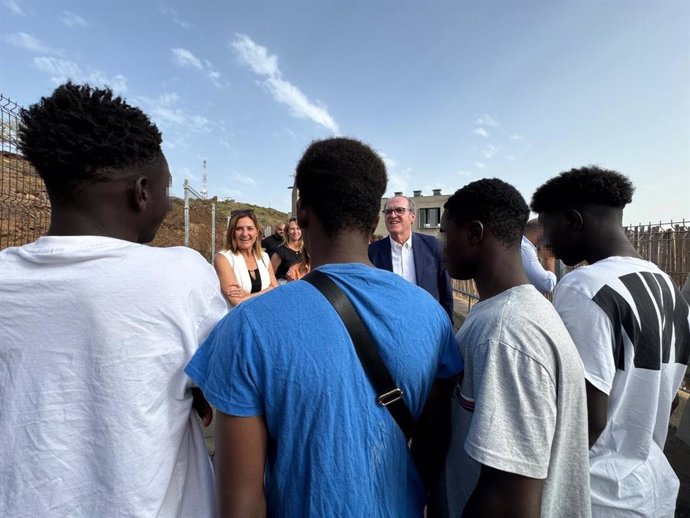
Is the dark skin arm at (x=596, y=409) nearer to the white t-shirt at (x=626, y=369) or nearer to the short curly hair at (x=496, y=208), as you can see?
the white t-shirt at (x=626, y=369)

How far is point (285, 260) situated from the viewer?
5.61 metres

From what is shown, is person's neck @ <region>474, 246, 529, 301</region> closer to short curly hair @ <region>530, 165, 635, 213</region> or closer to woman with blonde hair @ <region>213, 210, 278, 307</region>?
short curly hair @ <region>530, 165, 635, 213</region>

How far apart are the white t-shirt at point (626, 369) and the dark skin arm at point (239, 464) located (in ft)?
4.06

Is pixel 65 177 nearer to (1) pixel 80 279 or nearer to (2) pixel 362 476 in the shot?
(1) pixel 80 279

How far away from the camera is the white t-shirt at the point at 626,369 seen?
143 cm

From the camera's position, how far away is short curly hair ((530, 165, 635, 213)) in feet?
5.78

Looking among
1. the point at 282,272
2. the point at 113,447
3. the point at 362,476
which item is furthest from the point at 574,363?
the point at 282,272

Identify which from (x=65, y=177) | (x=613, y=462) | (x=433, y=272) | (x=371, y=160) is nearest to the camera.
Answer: (x=65, y=177)

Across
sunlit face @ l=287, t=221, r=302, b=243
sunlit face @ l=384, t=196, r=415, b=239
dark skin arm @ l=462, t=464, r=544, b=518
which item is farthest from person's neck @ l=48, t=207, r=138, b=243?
sunlit face @ l=287, t=221, r=302, b=243

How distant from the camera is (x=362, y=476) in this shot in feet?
3.29

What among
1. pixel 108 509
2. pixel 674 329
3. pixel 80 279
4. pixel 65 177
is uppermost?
pixel 65 177

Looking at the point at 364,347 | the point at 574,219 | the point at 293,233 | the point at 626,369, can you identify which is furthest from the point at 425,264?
the point at 364,347

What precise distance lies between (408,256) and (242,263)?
192cm

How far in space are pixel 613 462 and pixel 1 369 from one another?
2106 mm
